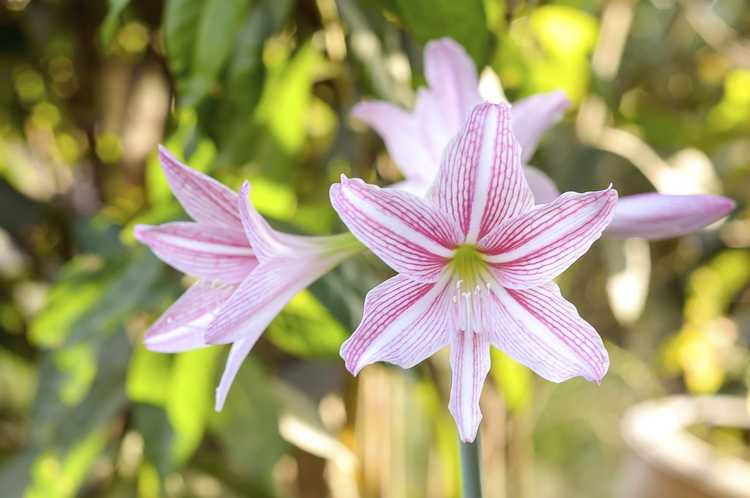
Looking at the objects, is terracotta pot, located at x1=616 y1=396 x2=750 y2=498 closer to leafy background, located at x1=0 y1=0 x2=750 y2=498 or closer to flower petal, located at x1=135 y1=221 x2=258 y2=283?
leafy background, located at x1=0 y1=0 x2=750 y2=498

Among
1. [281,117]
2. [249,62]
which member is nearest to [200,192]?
[249,62]

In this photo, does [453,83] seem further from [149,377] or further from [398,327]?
[149,377]

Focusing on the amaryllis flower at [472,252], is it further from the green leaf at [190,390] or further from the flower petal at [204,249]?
the green leaf at [190,390]

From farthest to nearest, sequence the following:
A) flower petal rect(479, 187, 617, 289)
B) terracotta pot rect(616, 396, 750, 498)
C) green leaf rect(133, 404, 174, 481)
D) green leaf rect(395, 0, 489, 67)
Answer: terracotta pot rect(616, 396, 750, 498), green leaf rect(133, 404, 174, 481), green leaf rect(395, 0, 489, 67), flower petal rect(479, 187, 617, 289)

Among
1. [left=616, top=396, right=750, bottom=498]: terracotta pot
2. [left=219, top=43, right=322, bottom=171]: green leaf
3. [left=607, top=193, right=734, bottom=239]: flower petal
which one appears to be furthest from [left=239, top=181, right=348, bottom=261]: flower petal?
[left=616, top=396, right=750, bottom=498]: terracotta pot

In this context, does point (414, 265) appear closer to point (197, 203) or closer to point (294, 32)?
point (197, 203)

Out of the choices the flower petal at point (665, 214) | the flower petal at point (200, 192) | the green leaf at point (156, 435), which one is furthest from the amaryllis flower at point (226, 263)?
the green leaf at point (156, 435)
